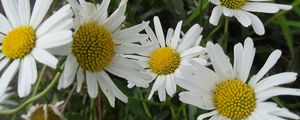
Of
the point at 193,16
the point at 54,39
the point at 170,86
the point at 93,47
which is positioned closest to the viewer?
the point at 54,39

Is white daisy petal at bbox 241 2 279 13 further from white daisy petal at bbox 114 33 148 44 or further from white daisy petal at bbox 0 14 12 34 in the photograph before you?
white daisy petal at bbox 0 14 12 34

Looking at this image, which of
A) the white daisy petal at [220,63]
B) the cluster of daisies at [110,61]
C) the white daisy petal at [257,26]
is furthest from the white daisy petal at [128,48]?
the white daisy petal at [257,26]

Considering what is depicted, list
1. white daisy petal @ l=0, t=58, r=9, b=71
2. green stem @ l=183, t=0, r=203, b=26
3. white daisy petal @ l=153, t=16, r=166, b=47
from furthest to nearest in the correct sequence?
green stem @ l=183, t=0, r=203, b=26, white daisy petal @ l=153, t=16, r=166, b=47, white daisy petal @ l=0, t=58, r=9, b=71

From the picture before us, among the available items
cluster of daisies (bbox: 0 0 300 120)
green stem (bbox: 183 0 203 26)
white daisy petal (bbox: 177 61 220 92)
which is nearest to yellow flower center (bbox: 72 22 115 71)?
cluster of daisies (bbox: 0 0 300 120)

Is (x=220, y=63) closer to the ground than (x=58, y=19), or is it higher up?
closer to the ground

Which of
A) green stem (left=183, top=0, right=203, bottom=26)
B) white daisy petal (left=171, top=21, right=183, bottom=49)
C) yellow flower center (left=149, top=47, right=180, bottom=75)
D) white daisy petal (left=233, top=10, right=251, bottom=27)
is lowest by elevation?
green stem (left=183, top=0, right=203, bottom=26)

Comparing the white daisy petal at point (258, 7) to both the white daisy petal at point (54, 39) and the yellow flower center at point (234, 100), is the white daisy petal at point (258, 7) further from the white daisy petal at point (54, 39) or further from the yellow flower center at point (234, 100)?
the white daisy petal at point (54, 39)

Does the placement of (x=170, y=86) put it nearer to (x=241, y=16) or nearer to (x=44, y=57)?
(x=241, y=16)

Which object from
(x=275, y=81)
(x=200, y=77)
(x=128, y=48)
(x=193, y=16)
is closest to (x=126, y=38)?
(x=128, y=48)
